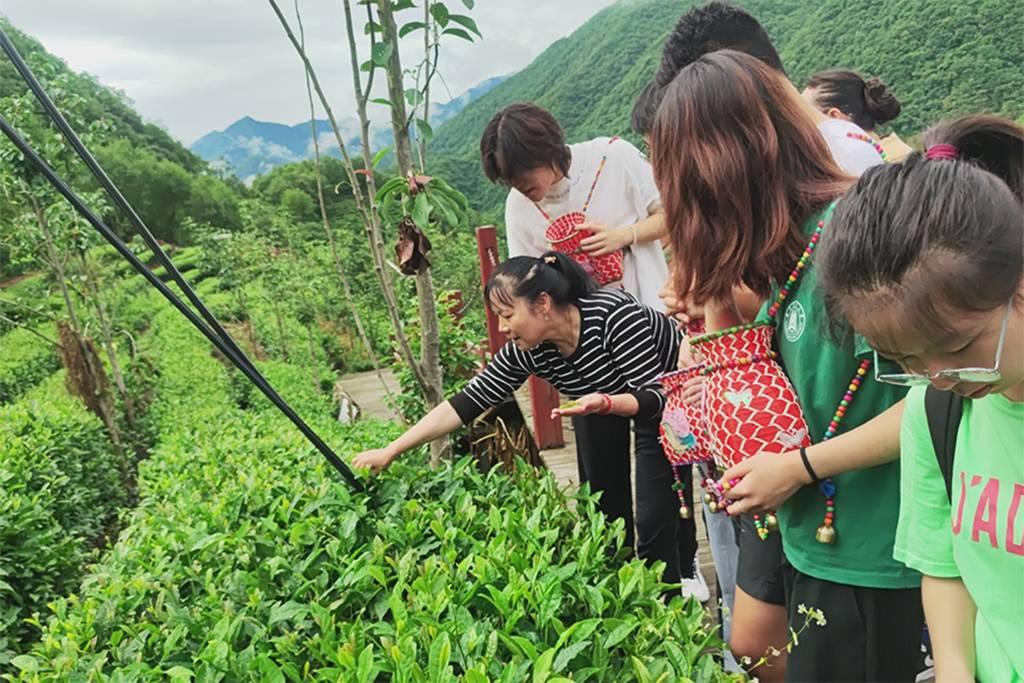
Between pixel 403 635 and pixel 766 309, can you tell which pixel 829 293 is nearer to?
pixel 766 309

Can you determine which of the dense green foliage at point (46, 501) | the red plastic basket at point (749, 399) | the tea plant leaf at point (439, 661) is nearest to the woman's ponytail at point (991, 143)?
the red plastic basket at point (749, 399)

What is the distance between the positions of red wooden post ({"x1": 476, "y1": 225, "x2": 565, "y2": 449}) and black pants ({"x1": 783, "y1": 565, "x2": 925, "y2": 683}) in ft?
8.19

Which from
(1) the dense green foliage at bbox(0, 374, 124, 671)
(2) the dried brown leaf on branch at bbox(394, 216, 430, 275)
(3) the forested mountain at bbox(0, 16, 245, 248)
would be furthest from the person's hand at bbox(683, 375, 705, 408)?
(3) the forested mountain at bbox(0, 16, 245, 248)

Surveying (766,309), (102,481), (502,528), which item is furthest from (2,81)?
(766,309)

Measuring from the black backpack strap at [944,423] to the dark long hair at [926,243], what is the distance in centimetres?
18

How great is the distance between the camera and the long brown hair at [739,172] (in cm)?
112

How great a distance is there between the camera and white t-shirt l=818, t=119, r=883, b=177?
4.63 feet

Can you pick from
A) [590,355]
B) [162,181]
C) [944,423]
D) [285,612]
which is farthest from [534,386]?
[162,181]

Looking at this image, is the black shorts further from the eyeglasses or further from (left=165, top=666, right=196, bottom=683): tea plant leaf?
(left=165, top=666, right=196, bottom=683): tea plant leaf

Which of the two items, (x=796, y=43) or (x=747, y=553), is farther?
(x=796, y=43)

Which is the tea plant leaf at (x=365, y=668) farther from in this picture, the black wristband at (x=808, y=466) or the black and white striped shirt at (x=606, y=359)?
the black and white striped shirt at (x=606, y=359)

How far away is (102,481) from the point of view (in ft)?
16.5

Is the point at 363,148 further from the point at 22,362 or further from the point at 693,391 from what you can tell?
the point at 22,362

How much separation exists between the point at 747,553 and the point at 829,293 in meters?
0.75
